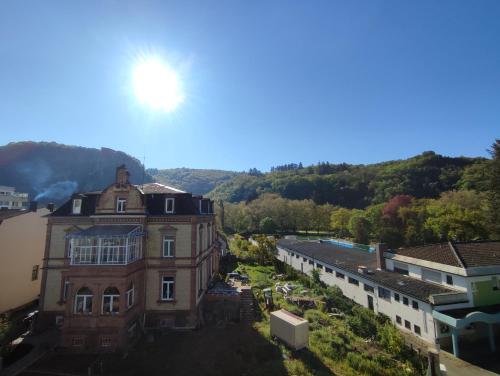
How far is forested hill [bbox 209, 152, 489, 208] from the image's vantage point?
107000mm

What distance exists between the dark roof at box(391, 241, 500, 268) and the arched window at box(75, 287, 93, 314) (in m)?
32.2

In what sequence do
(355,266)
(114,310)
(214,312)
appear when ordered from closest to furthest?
(114,310)
(214,312)
(355,266)

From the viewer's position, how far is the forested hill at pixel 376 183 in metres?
107

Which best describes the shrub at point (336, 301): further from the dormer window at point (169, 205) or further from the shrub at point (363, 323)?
the dormer window at point (169, 205)

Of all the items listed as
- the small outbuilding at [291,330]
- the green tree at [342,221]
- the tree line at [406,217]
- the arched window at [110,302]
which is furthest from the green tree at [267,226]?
the arched window at [110,302]

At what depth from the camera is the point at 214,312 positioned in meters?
25.8

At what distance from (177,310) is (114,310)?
5.09m

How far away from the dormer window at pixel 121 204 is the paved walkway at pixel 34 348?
1099 centimetres

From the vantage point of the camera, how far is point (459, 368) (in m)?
20.1

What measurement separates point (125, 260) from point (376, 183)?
132 meters

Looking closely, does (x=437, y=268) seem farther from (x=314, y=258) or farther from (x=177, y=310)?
(x=177, y=310)

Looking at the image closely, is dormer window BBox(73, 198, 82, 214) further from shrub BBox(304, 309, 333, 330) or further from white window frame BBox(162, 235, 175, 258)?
shrub BBox(304, 309, 333, 330)

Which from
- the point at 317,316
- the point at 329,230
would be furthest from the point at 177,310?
the point at 329,230

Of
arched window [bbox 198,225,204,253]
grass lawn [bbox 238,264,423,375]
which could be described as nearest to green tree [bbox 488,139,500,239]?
grass lawn [bbox 238,264,423,375]
